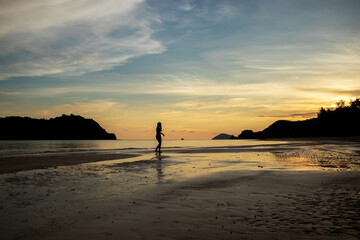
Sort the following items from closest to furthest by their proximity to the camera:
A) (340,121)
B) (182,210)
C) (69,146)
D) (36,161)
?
(182,210) → (36,161) → (69,146) → (340,121)

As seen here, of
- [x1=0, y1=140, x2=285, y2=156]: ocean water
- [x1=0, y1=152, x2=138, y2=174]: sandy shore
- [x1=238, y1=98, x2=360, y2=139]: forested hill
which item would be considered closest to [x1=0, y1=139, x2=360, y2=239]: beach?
[x1=0, y1=152, x2=138, y2=174]: sandy shore

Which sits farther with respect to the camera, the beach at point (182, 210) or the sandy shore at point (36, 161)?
the sandy shore at point (36, 161)

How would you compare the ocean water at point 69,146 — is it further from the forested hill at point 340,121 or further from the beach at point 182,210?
the forested hill at point 340,121

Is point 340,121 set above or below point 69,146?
above

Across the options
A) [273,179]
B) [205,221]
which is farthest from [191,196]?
[273,179]

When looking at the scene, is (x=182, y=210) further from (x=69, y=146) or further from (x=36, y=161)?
(x=69, y=146)

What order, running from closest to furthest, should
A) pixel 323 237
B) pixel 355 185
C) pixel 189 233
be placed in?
pixel 323 237 → pixel 189 233 → pixel 355 185

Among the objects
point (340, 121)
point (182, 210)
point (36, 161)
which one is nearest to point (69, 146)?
point (36, 161)

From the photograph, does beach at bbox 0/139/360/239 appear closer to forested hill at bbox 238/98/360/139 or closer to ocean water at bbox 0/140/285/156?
ocean water at bbox 0/140/285/156

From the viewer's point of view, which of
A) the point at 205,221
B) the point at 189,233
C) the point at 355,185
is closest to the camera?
the point at 189,233

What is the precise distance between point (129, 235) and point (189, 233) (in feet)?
4.15

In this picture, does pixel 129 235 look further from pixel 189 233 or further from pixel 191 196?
pixel 191 196

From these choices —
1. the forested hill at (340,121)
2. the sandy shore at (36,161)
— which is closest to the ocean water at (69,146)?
the sandy shore at (36,161)

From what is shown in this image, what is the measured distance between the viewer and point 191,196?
28.7 feet
